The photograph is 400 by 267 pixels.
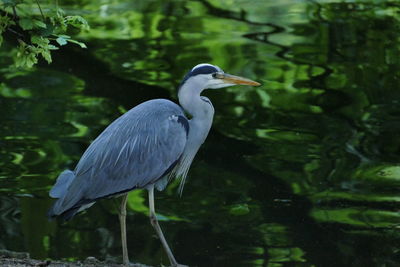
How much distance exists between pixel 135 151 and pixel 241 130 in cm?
372

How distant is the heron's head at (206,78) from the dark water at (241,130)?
1338mm

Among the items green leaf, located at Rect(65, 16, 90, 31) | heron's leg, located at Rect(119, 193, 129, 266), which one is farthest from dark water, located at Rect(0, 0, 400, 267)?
green leaf, located at Rect(65, 16, 90, 31)

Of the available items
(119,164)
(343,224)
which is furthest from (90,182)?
(343,224)

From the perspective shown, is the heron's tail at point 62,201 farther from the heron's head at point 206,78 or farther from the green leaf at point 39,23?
the green leaf at point 39,23

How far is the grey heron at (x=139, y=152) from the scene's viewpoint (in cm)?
550

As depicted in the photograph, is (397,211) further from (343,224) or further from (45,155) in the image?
(45,155)

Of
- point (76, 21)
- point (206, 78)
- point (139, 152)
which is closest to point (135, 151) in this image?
point (139, 152)

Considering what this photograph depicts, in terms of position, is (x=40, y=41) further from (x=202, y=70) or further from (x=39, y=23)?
(x=202, y=70)

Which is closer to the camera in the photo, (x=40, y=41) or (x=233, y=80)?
(x=40, y=41)

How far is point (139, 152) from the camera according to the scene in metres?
5.69

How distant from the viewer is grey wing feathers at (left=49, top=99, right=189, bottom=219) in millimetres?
5562

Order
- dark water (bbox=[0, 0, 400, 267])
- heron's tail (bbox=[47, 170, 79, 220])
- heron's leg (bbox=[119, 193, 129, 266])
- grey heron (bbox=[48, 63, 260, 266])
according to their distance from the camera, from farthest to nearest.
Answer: dark water (bbox=[0, 0, 400, 267])
heron's leg (bbox=[119, 193, 129, 266])
grey heron (bbox=[48, 63, 260, 266])
heron's tail (bbox=[47, 170, 79, 220])

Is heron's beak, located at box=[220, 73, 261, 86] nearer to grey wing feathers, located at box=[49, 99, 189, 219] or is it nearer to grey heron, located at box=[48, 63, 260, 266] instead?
grey heron, located at box=[48, 63, 260, 266]

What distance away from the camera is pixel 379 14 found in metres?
14.2
